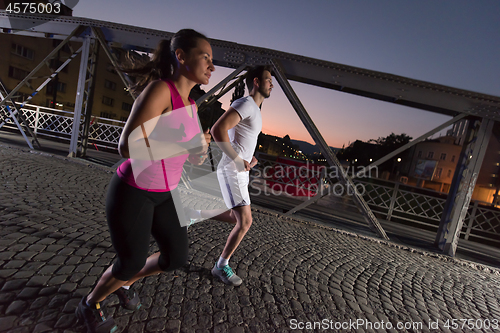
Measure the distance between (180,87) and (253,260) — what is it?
2526 millimetres

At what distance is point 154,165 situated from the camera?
1.51 metres

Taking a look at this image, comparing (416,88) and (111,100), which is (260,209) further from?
(111,100)

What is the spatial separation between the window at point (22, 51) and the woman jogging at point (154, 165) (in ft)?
114

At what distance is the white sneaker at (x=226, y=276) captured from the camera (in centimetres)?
265

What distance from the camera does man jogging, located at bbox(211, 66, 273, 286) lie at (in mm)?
2479

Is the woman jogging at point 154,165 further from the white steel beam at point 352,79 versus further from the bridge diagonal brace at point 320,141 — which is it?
the white steel beam at point 352,79

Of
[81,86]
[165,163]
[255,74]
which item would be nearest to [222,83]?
[255,74]

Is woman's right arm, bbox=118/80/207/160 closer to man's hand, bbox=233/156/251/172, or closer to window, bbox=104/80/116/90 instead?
man's hand, bbox=233/156/251/172

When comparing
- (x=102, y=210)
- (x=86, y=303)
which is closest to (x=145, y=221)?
(x=86, y=303)

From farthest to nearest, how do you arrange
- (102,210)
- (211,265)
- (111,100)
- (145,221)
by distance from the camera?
(111,100) < (102,210) < (211,265) < (145,221)

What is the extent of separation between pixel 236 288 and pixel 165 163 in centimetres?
173

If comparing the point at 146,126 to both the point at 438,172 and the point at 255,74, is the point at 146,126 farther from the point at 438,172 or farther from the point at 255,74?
the point at 438,172

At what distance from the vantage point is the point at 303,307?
8.23 ft

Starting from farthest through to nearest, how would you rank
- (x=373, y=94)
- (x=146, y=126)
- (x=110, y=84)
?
(x=110, y=84) < (x=373, y=94) < (x=146, y=126)
